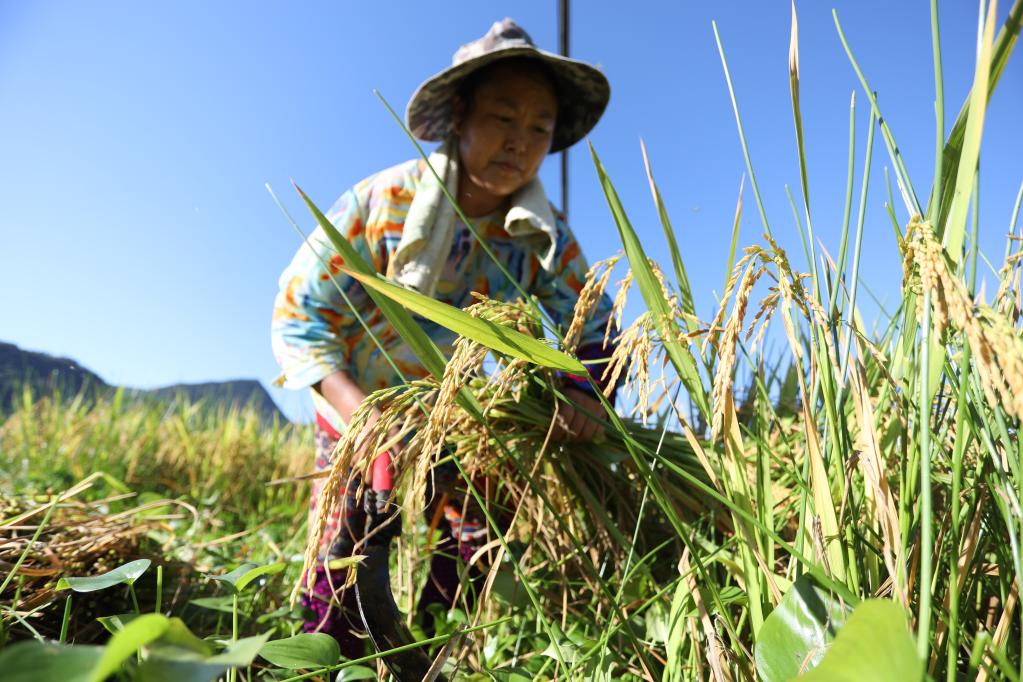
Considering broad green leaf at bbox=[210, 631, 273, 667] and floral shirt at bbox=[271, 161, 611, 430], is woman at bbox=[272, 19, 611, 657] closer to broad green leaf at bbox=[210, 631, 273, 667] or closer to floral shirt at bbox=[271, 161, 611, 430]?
floral shirt at bbox=[271, 161, 611, 430]

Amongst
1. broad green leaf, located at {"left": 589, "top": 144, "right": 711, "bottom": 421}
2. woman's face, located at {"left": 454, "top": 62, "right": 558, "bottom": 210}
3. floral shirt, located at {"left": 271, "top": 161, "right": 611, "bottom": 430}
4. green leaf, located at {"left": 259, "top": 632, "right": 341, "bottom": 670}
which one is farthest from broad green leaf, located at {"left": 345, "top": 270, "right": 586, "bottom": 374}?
woman's face, located at {"left": 454, "top": 62, "right": 558, "bottom": 210}

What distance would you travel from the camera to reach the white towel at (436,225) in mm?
1379

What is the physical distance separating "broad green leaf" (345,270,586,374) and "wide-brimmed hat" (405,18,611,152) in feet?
3.82

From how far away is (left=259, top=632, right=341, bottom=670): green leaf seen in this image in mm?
472

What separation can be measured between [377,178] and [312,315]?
0.43 metres

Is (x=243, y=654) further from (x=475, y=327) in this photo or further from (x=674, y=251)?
(x=674, y=251)

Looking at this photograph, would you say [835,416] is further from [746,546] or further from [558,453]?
[558,453]

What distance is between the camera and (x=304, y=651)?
1.62 feet

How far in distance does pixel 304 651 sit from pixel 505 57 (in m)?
1.42

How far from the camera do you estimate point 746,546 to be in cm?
55

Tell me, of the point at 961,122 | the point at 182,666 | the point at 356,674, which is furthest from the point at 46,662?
the point at 961,122

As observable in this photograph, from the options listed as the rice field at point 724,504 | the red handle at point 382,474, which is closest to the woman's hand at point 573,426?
the rice field at point 724,504

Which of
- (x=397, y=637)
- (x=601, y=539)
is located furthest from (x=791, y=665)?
(x=601, y=539)

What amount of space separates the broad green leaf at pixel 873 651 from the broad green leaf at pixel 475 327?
0.23 meters
